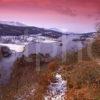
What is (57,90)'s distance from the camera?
15.4m

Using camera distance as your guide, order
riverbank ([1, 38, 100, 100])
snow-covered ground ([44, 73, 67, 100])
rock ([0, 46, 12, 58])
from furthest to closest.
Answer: rock ([0, 46, 12, 58]) < snow-covered ground ([44, 73, 67, 100]) < riverbank ([1, 38, 100, 100])

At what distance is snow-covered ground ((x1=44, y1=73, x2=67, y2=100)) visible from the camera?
1497 cm

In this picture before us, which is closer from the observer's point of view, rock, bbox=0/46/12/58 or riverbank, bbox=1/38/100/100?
riverbank, bbox=1/38/100/100

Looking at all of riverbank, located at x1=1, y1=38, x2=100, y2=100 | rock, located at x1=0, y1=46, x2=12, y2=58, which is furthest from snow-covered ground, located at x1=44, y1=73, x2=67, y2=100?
rock, located at x1=0, y1=46, x2=12, y2=58

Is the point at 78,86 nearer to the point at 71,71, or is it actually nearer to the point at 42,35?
the point at 71,71

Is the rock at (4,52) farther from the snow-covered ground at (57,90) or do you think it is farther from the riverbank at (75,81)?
the snow-covered ground at (57,90)

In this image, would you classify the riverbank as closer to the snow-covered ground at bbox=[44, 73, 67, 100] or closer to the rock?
the snow-covered ground at bbox=[44, 73, 67, 100]

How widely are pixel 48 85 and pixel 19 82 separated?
6413mm

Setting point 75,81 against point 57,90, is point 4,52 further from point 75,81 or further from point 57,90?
point 57,90

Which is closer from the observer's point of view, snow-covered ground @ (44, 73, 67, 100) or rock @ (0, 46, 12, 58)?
snow-covered ground @ (44, 73, 67, 100)

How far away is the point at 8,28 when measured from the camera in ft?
127

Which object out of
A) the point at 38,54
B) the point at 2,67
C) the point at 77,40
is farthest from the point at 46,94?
the point at 2,67

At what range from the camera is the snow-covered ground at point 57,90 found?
49.1ft

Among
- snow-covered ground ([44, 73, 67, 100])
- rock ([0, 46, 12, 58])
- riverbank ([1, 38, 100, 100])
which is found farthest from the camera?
rock ([0, 46, 12, 58])
